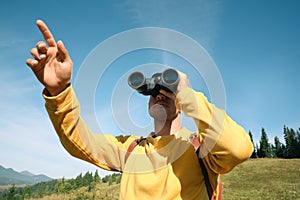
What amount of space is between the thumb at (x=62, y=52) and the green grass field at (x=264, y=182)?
58.4 ft

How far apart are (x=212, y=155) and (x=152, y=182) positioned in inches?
15.4

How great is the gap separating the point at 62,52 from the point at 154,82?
636 mm

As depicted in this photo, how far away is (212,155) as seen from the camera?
1.53 meters

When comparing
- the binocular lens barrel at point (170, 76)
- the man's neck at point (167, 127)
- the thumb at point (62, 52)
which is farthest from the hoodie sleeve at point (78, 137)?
the binocular lens barrel at point (170, 76)

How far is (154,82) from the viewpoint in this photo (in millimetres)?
1781

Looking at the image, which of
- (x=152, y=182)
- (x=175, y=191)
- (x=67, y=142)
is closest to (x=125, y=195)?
(x=152, y=182)

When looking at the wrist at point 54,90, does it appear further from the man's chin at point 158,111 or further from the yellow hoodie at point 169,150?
the man's chin at point 158,111

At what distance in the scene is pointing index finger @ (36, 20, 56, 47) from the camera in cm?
130

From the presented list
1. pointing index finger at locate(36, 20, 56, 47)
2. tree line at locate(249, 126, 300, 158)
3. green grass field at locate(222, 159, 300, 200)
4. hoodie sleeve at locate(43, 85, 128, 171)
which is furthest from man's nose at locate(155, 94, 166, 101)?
tree line at locate(249, 126, 300, 158)

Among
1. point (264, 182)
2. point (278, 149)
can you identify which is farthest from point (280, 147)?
point (264, 182)

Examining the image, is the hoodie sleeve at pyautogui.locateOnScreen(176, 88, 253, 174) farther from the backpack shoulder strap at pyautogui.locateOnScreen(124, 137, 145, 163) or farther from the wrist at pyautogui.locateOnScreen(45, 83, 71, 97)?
the wrist at pyautogui.locateOnScreen(45, 83, 71, 97)

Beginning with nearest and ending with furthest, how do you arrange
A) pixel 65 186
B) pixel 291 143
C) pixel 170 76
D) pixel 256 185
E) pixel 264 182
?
pixel 170 76 < pixel 256 185 < pixel 264 182 < pixel 65 186 < pixel 291 143

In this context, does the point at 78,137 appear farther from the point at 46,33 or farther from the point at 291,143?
the point at 291,143

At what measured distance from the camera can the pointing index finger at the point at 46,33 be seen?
1.30m
